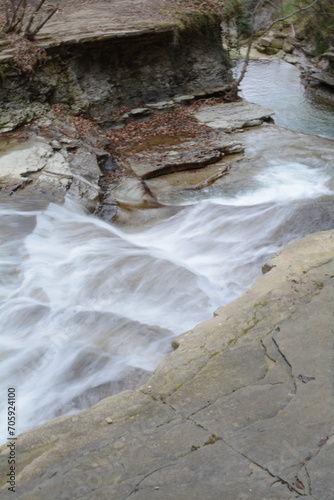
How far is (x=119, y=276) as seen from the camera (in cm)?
669

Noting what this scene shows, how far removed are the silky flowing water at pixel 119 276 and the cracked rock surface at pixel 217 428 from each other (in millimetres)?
909

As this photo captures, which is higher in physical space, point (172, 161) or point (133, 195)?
point (172, 161)

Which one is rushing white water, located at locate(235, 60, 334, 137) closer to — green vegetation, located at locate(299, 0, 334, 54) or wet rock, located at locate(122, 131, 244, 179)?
green vegetation, located at locate(299, 0, 334, 54)

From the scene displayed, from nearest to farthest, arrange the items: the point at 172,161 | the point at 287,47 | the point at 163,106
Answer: the point at 172,161, the point at 163,106, the point at 287,47

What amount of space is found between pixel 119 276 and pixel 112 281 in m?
0.14

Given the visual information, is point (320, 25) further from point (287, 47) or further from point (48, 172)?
point (48, 172)

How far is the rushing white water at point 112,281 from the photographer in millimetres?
5035

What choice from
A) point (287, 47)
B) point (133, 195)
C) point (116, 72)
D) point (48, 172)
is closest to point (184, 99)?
point (116, 72)

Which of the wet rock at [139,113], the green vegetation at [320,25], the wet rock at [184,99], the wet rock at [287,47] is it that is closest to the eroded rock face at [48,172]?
the wet rock at [139,113]

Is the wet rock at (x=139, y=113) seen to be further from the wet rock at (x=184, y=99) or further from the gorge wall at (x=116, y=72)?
the wet rock at (x=184, y=99)

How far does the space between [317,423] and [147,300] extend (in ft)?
10.9

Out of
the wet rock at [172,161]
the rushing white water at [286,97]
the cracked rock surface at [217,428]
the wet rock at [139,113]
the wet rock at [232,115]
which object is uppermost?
the cracked rock surface at [217,428]

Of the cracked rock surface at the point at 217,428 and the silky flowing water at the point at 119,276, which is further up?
the cracked rock surface at the point at 217,428

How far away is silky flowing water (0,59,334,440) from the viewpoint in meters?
5.03
